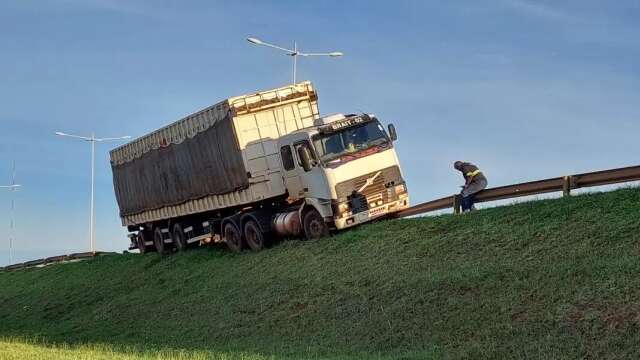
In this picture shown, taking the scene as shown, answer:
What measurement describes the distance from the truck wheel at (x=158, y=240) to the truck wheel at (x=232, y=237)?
20.0ft

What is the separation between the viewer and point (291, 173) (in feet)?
71.2

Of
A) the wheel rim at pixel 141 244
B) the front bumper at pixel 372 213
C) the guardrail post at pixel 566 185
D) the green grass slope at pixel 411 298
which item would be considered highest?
the wheel rim at pixel 141 244

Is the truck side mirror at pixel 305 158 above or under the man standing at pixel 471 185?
above

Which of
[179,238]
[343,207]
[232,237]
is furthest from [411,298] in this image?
[179,238]

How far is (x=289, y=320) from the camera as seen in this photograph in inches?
597

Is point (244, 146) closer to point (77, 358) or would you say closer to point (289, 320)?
point (289, 320)

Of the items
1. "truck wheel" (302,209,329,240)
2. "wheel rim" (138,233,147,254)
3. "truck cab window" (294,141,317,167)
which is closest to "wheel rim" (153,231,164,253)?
"wheel rim" (138,233,147,254)

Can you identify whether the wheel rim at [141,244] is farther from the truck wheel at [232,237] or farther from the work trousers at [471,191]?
the work trousers at [471,191]

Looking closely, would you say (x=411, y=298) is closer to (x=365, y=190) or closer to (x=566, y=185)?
(x=566, y=185)

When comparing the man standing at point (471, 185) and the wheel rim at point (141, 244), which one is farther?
the wheel rim at point (141, 244)

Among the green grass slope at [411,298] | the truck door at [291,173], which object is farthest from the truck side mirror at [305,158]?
the green grass slope at [411,298]

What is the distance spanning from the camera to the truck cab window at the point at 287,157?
70.0ft

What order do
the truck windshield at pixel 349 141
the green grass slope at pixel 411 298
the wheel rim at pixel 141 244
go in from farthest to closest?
the wheel rim at pixel 141 244 → the truck windshield at pixel 349 141 → the green grass slope at pixel 411 298

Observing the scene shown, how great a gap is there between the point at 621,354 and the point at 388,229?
9.92 meters
